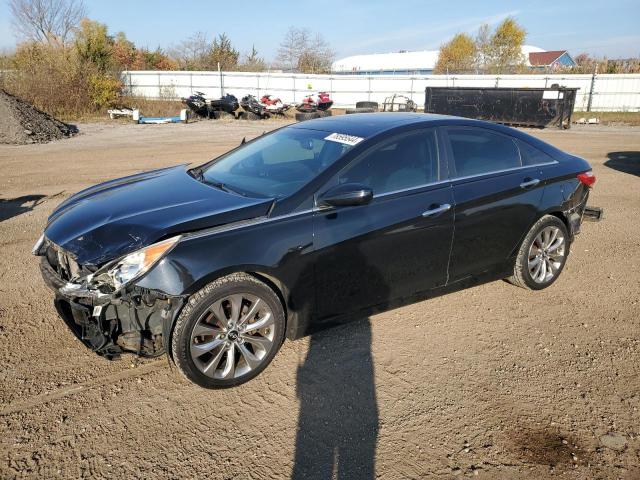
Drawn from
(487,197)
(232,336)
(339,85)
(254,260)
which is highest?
(339,85)

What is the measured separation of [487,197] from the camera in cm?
415

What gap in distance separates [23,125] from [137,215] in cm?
1607

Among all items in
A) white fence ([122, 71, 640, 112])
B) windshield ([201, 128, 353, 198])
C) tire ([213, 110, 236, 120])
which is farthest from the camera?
white fence ([122, 71, 640, 112])

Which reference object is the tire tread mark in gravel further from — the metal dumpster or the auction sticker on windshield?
the metal dumpster

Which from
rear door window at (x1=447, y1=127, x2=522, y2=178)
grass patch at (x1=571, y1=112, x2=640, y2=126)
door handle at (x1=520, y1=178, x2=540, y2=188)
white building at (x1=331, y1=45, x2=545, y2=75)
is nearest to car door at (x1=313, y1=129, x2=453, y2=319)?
rear door window at (x1=447, y1=127, x2=522, y2=178)

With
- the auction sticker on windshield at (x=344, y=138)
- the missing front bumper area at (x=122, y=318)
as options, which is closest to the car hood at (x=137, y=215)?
the missing front bumper area at (x=122, y=318)

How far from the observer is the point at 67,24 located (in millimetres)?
41875

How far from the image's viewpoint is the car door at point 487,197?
4055mm

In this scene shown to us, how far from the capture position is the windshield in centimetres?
360

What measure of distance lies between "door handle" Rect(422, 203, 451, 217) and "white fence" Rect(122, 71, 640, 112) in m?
30.0

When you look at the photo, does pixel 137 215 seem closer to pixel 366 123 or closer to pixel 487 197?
pixel 366 123

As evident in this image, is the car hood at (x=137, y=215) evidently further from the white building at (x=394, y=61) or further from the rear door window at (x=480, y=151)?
the white building at (x=394, y=61)

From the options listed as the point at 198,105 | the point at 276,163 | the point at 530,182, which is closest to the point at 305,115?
the point at 198,105

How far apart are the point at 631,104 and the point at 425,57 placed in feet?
204
